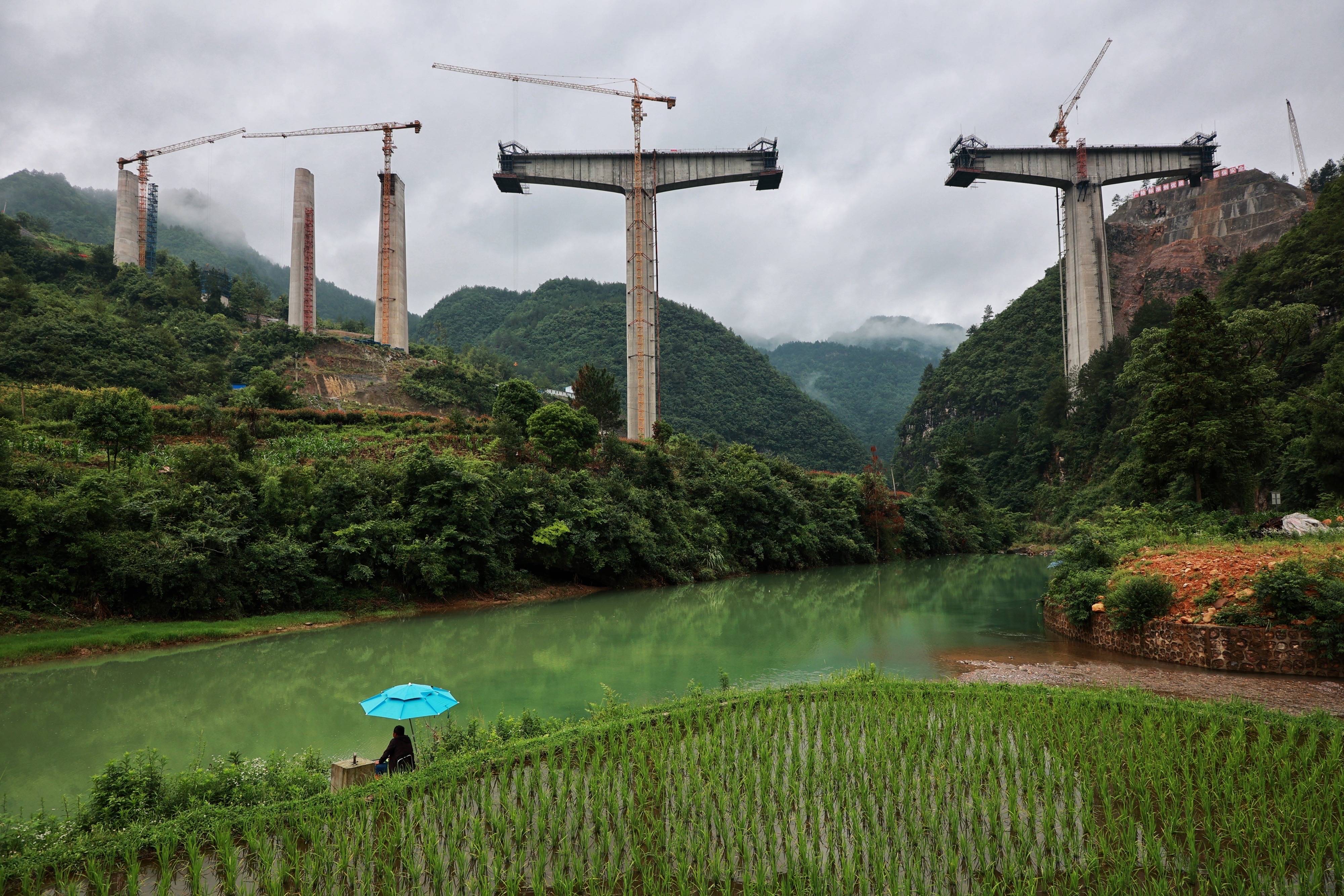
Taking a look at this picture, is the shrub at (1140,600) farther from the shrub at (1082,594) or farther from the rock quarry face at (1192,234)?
the rock quarry face at (1192,234)

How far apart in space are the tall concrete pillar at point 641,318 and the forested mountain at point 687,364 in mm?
27774

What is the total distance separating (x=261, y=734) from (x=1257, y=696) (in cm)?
1339

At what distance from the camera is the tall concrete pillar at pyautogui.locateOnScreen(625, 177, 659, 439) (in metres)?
39.2

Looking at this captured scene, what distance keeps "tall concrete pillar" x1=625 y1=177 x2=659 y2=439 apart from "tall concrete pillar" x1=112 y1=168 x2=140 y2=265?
128 feet

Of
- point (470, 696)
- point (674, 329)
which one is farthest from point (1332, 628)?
point (674, 329)

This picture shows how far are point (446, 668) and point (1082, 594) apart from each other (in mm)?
13034

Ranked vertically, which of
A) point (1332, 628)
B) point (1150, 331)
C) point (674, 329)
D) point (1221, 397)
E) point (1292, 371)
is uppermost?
point (674, 329)

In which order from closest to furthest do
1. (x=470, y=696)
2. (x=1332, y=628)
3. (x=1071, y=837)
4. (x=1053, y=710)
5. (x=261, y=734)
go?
1. (x=1071, y=837)
2. (x=1053, y=710)
3. (x=261, y=734)
4. (x=1332, y=628)
5. (x=470, y=696)

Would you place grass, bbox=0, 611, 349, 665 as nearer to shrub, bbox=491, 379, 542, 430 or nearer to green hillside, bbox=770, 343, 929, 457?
shrub, bbox=491, 379, 542, 430

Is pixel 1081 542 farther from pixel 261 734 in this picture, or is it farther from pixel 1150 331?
pixel 1150 331

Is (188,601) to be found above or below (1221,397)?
below

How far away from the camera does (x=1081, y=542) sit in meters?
16.6

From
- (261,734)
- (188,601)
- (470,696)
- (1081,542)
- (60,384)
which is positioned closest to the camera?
(261,734)

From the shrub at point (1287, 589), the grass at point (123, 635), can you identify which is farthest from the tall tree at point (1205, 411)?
the grass at point (123, 635)
